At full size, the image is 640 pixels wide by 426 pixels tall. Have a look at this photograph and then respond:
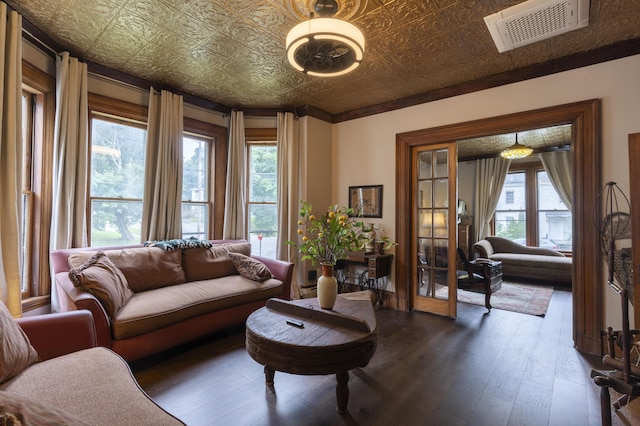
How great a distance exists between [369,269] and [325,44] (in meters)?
2.64

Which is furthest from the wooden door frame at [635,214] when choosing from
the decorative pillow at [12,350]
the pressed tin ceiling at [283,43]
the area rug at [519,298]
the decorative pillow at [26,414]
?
the decorative pillow at [12,350]

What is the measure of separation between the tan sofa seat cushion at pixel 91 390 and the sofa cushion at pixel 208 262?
1741mm

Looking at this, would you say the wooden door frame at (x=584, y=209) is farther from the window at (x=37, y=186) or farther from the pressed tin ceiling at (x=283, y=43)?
the window at (x=37, y=186)

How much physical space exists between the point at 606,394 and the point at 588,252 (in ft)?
6.02

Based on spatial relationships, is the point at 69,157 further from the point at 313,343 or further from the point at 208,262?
the point at 313,343

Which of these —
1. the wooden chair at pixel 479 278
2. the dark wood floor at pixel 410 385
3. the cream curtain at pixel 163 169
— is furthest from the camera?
the wooden chair at pixel 479 278

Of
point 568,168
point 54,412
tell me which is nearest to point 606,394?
point 54,412

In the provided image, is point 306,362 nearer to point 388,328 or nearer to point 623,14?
point 388,328

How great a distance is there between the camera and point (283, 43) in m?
2.77

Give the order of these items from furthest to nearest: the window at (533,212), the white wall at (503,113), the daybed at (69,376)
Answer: the window at (533,212) → the white wall at (503,113) → the daybed at (69,376)

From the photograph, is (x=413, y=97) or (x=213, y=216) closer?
(x=413, y=97)

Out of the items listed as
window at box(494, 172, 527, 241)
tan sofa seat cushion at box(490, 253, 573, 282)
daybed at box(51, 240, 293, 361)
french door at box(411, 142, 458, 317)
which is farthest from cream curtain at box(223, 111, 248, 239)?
window at box(494, 172, 527, 241)

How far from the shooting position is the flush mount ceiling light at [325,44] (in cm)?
198

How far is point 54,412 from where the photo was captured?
0.75 meters
